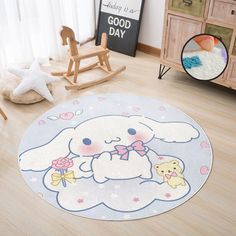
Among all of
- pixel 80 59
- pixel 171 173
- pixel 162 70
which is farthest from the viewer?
pixel 162 70

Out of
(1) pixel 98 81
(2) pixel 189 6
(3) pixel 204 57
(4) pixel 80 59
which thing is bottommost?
(1) pixel 98 81

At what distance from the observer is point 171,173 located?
1996mm

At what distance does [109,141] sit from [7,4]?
1.37 metres

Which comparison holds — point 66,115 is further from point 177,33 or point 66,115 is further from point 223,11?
point 223,11

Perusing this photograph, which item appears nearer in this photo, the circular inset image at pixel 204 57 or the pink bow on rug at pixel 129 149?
the pink bow on rug at pixel 129 149

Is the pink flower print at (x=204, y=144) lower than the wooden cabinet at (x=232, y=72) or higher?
lower

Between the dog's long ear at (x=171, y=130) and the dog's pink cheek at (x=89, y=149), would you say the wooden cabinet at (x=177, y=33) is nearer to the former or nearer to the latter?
the dog's long ear at (x=171, y=130)

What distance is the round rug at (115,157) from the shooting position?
1.85 metres

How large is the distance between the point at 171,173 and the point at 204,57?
0.98m

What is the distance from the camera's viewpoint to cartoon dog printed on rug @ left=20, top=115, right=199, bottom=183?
2.03m

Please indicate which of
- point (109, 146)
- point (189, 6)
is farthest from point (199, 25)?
point (109, 146)

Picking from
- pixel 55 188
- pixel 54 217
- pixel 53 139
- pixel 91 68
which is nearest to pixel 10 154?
pixel 53 139

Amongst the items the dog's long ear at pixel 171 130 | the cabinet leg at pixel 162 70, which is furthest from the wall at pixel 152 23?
the dog's long ear at pixel 171 130

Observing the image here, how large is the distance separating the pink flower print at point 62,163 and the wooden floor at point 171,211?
21 cm
